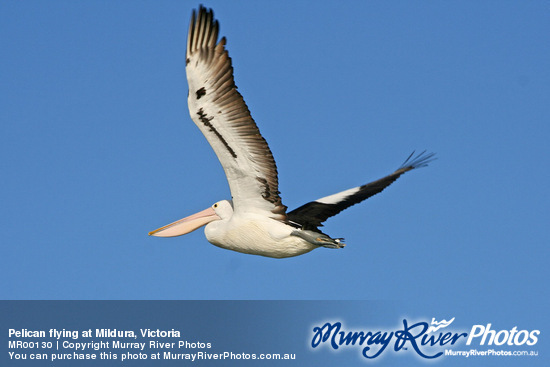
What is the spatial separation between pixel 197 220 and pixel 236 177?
6.21ft

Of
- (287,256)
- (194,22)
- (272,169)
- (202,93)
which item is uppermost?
(194,22)

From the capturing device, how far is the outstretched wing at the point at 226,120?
848cm

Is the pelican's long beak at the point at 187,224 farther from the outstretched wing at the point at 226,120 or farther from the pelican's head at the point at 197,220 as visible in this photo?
the outstretched wing at the point at 226,120

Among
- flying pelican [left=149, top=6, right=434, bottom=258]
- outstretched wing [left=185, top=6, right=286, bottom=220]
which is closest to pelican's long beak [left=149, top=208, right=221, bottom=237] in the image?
flying pelican [left=149, top=6, right=434, bottom=258]

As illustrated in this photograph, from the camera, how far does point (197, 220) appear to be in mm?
11234

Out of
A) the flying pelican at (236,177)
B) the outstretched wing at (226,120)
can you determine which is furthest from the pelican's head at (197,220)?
the outstretched wing at (226,120)

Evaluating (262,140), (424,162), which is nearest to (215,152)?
(262,140)

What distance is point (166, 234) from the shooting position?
37.7 ft

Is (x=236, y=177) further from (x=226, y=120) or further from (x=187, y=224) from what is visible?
(x=187, y=224)

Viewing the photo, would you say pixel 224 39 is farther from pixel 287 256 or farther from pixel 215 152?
pixel 287 256

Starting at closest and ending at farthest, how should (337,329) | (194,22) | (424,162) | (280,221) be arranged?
(194,22) → (280,221) → (424,162) → (337,329)

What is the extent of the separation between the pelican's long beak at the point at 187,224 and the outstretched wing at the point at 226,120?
1.42 metres

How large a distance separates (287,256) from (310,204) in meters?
1.62

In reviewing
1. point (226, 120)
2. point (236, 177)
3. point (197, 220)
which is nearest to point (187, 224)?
point (197, 220)
